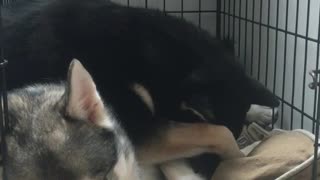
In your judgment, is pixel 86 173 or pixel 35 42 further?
pixel 35 42

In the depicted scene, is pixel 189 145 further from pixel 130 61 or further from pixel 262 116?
pixel 262 116

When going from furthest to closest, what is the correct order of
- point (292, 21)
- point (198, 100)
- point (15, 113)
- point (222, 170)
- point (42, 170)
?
1. point (292, 21)
2. point (198, 100)
3. point (222, 170)
4. point (15, 113)
5. point (42, 170)

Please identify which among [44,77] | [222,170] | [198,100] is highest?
[44,77]

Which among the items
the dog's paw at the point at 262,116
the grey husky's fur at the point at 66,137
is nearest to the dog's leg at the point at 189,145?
the grey husky's fur at the point at 66,137

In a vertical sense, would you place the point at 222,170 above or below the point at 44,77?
below

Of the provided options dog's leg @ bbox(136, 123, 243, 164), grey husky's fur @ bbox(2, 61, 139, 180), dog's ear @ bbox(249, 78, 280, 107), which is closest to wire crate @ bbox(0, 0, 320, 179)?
dog's ear @ bbox(249, 78, 280, 107)

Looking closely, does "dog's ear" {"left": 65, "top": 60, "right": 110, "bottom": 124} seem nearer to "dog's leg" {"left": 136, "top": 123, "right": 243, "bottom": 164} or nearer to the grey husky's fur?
the grey husky's fur

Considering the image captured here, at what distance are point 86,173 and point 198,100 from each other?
639 mm

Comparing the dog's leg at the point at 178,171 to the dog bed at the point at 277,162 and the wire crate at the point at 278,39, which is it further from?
the wire crate at the point at 278,39

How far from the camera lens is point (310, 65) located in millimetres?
1824

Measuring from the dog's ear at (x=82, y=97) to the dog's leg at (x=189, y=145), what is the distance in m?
0.40

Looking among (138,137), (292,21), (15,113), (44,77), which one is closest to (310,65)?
(292,21)

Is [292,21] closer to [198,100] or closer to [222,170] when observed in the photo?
[198,100]

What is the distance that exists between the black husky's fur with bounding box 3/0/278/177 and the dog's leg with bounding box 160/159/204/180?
13 centimetres
